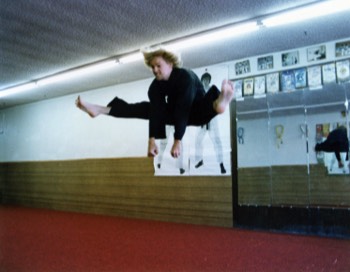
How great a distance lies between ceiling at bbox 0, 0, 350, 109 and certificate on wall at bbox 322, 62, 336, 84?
34 centimetres

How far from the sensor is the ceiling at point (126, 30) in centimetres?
379

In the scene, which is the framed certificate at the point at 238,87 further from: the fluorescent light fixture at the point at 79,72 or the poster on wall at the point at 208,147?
the fluorescent light fixture at the point at 79,72

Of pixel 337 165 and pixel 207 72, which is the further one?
pixel 207 72

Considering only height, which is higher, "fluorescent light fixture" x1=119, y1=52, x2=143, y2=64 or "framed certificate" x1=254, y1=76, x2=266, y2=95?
"fluorescent light fixture" x1=119, y1=52, x2=143, y2=64

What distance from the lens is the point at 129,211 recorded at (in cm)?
650

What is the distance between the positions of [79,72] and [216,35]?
2.34 metres

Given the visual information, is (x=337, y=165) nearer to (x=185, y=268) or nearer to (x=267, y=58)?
(x=267, y=58)

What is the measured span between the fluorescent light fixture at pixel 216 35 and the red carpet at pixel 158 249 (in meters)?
2.40

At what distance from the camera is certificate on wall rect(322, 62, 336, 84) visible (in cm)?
454

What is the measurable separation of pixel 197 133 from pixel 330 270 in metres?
2.90

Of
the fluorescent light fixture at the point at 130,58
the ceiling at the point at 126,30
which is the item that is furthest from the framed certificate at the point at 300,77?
the fluorescent light fixture at the point at 130,58

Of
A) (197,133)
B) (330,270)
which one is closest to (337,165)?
(330,270)

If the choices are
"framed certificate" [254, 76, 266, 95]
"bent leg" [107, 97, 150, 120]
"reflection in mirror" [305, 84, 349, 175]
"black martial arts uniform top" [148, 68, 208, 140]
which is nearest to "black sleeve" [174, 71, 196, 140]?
"black martial arts uniform top" [148, 68, 208, 140]

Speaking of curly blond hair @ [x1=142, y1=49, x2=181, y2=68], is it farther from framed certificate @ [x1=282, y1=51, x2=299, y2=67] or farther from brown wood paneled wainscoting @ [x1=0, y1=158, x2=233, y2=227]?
brown wood paneled wainscoting @ [x1=0, y1=158, x2=233, y2=227]
